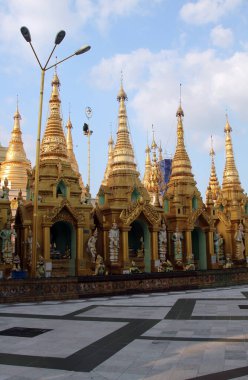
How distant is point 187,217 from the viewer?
33.3 meters

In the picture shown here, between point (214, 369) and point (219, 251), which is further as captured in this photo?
point (219, 251)

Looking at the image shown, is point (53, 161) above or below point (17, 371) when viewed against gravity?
above

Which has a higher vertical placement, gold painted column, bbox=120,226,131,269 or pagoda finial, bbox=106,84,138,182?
pagoda finial, bbox=106,84,138,182

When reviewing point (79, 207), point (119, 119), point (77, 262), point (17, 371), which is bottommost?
point (17, 371)

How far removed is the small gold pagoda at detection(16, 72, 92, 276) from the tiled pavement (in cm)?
954

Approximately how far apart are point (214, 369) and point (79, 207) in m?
20.6

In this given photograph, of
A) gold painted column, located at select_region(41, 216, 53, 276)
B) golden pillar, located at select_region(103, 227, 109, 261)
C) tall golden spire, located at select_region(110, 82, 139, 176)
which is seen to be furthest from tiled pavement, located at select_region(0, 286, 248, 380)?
tall golden spire, located at select_region(110, 82, 139, 176)

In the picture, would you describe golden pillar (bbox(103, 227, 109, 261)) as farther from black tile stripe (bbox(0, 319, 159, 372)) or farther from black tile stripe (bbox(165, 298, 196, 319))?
black tile stripe (bbox(0, 319, 159, 372))

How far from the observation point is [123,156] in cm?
3253

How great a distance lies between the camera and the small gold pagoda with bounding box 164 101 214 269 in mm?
32906

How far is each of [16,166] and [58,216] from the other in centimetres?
1660

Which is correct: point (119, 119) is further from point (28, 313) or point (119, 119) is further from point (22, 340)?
point (22, 340)

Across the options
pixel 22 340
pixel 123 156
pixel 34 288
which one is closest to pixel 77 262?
pixel 34 288

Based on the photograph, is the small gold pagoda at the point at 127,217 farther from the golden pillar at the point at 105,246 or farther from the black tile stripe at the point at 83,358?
the black tile stripe at the point at 83,358
